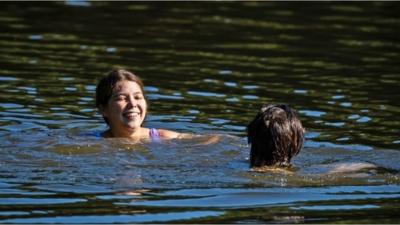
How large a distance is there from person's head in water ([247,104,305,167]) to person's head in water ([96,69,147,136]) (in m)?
2.16

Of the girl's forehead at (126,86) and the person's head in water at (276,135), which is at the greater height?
the girl's forehead at (126,86)

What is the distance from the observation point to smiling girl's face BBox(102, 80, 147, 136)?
12.2 m

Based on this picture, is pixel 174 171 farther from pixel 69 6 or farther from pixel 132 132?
pixel 69 6

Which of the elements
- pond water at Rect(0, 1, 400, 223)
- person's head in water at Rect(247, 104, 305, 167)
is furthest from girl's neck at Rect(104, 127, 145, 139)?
person's head in water at Rect(247, 104, 305, 167)

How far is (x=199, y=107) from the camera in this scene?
13945 millimetres

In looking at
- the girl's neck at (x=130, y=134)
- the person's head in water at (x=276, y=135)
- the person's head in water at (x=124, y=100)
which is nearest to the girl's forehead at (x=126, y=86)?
the person's head in water at (x=124, y=100)

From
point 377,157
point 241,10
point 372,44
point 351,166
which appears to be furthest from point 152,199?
point 241,10

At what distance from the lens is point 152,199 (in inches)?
368

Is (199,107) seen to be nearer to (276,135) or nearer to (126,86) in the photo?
(126,86)

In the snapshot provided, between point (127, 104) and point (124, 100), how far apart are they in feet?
0.25

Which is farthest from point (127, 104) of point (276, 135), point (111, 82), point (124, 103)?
point (276, 135)

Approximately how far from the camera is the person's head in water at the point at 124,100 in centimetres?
1218

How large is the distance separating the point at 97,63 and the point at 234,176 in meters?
6.87

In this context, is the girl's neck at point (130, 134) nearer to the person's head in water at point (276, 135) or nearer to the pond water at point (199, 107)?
the pond water at point (199, 107)
